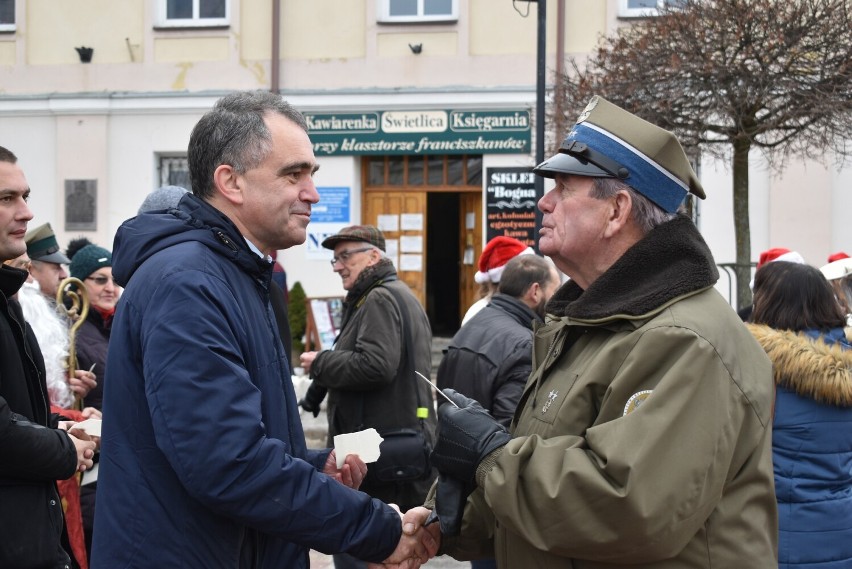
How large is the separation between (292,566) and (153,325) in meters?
0.74

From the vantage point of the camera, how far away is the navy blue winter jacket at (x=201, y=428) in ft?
6.84

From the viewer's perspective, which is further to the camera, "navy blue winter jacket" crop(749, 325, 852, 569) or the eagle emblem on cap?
"navy blue winter jacket" crop(749, 325, 852, 569)

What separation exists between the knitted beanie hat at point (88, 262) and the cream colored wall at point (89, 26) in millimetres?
10537

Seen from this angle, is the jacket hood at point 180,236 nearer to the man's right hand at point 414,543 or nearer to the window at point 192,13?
the man's right hand at point 414,543

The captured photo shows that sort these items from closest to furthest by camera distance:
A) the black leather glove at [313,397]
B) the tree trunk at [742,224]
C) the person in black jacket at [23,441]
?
the person in black jacket at [23,441] → the black leather glove at [313,397] → the tree trunk at [742,224]

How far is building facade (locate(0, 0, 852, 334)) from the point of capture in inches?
556

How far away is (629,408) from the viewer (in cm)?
209

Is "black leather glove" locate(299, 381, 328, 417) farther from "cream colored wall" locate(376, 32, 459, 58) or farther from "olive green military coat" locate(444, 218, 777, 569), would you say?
"cream colored wall" locate(376, 32, 459, 58)

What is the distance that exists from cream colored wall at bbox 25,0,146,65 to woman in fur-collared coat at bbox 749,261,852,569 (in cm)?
1324

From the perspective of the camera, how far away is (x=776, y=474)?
3.82 meters

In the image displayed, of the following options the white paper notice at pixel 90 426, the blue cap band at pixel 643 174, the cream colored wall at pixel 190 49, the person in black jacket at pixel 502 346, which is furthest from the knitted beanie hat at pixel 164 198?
the cream colored wall at pixel 190 49

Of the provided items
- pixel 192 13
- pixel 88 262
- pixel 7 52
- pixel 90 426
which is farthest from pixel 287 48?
pixel 90 426

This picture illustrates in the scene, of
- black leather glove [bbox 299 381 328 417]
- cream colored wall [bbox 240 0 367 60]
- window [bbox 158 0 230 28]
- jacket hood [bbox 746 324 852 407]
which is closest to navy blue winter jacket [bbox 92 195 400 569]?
jacket hood [bbox 746 324 852 407]

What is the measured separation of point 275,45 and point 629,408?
13361 mm
